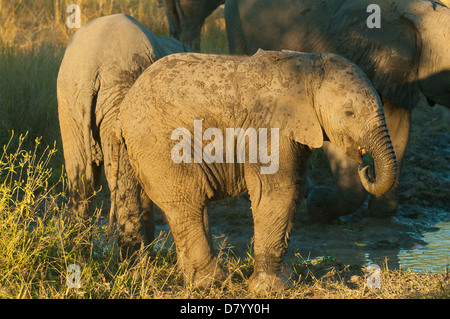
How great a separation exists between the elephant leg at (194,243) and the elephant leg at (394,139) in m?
2.48

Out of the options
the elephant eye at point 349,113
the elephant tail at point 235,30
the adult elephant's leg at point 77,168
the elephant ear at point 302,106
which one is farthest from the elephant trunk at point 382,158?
the elephant tail at point 235,30

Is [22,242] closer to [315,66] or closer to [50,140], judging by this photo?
[315,66]

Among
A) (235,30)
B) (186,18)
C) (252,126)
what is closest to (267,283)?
(252,126)

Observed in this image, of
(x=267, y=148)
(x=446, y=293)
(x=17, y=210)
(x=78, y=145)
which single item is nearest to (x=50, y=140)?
(x=78, y=145)

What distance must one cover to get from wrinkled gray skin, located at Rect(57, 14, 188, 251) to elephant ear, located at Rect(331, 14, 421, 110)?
7.04 feet

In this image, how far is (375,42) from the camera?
6.51 meters

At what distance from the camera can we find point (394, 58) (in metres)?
6.40

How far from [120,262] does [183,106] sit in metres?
1.10

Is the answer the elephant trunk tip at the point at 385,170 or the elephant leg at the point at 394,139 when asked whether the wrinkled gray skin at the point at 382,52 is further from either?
the elephant trunk tip at the point at 385,170

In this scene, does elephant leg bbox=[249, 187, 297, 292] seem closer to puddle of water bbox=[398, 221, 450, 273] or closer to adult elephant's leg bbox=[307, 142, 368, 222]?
puddle of water bbox=[398, 221, 450, 273]

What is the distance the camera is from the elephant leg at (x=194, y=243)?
4.44m
